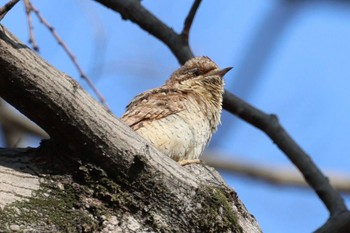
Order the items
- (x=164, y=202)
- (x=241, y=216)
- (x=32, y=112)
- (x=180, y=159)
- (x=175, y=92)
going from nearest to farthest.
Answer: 1. (x=32, y=112)
2. (x=164, y=202)
3. (x=241, y=216)
4. (x=180, y=159)
5. (x=175, y=92)

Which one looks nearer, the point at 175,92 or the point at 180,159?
the point at 180,159

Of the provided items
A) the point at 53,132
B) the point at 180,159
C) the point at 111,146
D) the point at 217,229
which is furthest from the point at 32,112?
the point at 180,159

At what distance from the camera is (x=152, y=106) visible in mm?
4555

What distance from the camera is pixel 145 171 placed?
10.1ft

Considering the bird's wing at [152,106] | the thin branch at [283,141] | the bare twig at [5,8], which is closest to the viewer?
the bare twig at [5,8]

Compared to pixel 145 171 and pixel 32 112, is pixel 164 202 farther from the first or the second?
pixel 32 112

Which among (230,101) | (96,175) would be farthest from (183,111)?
(96,175)

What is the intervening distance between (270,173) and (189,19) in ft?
6.95

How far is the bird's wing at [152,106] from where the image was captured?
4383mm

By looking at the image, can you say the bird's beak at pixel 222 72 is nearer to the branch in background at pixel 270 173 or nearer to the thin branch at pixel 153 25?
the thin branch at pixel 153 25

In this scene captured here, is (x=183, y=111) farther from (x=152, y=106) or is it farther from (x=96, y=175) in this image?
(x=96, y=175)

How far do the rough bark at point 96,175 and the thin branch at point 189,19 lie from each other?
190 cm

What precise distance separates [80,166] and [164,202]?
38cm

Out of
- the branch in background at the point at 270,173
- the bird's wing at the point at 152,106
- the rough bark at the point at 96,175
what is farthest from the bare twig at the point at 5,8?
the branch in background at the point at 270,173
